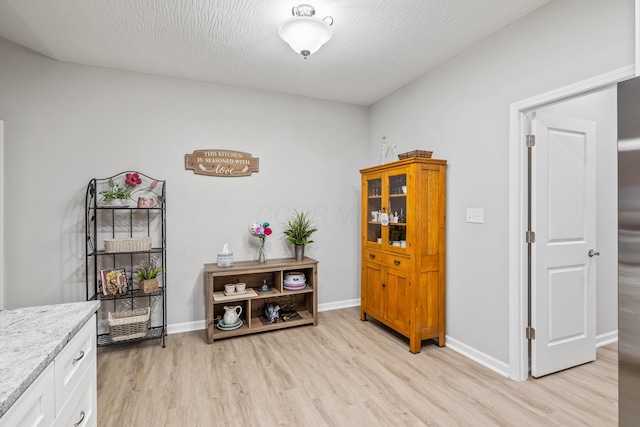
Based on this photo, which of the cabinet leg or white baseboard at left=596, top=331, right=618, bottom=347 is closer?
the cabinet leg

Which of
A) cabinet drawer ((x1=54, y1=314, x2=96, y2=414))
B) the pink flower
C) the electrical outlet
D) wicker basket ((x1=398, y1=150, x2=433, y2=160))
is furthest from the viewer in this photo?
the pink flower

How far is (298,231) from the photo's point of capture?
143 inches

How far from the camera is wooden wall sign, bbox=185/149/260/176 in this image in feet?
11.1

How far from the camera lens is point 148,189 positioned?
322cm

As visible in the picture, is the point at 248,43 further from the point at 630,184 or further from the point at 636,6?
→ the point at 630,184

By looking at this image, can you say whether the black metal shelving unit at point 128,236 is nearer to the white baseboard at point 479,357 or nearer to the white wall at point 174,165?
the white wall at point 174,165

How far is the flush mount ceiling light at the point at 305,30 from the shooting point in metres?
2.01

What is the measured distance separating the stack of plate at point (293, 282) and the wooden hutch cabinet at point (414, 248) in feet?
2.90

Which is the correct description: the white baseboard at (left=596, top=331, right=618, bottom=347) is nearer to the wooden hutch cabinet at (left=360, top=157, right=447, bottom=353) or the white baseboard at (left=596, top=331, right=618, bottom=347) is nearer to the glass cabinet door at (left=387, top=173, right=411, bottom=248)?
the wooden hutch cabinet at (left=360, top=157, right=447, bottom=353)

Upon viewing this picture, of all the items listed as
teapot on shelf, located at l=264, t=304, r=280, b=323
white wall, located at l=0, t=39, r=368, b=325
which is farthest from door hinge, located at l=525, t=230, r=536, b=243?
teapot on shelf, located at l=264, t=304, r=280, b=323

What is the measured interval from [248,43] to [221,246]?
2.05m

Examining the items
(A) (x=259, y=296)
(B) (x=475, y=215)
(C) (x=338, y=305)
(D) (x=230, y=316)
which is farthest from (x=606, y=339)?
(D) (x=230, y=316)

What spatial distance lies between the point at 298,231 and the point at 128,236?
1732 millimetres

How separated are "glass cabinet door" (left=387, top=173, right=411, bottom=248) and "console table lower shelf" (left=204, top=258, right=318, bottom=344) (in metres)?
0.94
